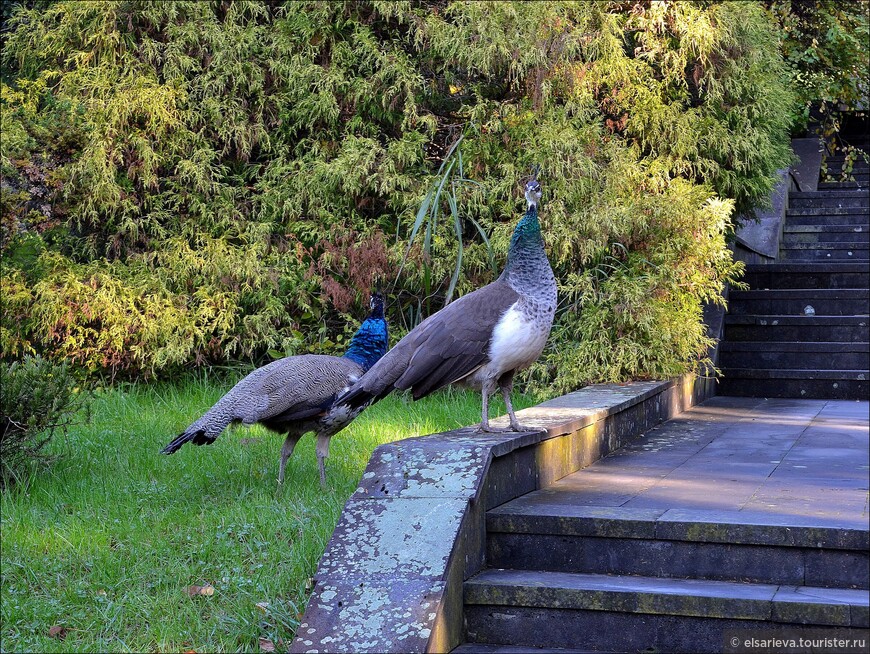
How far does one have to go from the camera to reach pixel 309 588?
12.1ft

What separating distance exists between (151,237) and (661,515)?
5747 millimetres

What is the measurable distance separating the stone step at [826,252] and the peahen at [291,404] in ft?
24.3

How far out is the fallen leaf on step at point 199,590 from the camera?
3734 mm

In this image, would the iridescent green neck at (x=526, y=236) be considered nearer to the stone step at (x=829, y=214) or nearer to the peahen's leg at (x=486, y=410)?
the peahen's leg at (x=486, y=410)

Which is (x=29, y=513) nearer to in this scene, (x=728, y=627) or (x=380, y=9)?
(x=728, y=627)

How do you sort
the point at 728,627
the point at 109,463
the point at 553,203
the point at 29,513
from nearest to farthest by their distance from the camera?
1. the point at 728,627
2. the point at 29,513
3. the point at 109,463
4. the point at 553,203

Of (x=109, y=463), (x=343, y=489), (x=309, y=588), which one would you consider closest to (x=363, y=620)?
(x=309, y=588)

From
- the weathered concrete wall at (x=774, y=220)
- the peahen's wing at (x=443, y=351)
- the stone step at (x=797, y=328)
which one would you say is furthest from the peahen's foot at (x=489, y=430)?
the weathered concrete wall at (x=774, y=220)

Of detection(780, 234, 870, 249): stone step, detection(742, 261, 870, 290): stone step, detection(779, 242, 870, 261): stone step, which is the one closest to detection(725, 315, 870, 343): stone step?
detection(742, 261, 870, 290): stone step

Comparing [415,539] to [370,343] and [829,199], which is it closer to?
[370,343]

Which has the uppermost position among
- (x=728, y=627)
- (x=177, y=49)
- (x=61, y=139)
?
(x=177, y=49)

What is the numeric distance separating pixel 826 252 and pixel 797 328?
2546mm

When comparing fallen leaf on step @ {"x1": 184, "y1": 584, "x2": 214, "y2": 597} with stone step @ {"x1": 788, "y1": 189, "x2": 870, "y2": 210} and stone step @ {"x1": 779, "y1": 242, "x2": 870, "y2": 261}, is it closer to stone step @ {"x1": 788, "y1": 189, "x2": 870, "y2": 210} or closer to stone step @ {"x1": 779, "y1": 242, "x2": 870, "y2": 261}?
stone step @ {"x1": 779, "y1": 242, "x2": 870, "y2": 261}

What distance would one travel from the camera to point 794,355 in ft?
28.0
